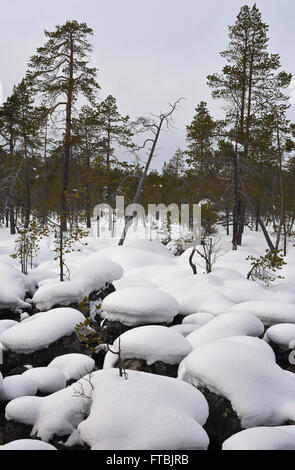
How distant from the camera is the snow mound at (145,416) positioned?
3.01 meters

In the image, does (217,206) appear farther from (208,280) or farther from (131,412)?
(131,412)

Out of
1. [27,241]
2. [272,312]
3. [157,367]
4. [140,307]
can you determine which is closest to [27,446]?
[157,367]

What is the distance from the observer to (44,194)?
29922 mm

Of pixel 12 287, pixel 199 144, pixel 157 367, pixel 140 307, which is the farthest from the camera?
pixel 199 144

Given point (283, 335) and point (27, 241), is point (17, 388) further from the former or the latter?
point (27, 241)

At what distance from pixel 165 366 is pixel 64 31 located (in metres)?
16.7

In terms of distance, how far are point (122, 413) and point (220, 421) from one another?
1.33 meters

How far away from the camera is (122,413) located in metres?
3.19

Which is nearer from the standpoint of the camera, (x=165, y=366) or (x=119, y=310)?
(x=165, y=366)

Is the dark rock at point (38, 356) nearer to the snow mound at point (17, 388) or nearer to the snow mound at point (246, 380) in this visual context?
the snow mound at point (17, 388)

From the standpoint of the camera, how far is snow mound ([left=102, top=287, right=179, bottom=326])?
20.2 feet

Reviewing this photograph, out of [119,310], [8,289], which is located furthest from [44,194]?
[119,310]

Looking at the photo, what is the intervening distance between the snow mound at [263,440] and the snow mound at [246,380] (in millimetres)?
550

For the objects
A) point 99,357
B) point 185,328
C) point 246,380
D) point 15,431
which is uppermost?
point 246,380
